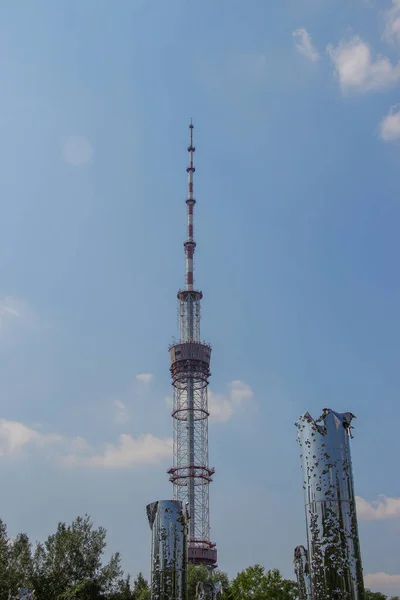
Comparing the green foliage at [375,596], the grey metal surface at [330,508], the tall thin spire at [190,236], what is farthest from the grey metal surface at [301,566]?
the tall thin spire at [190,236]

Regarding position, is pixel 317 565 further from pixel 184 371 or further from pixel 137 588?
pixel 184 371

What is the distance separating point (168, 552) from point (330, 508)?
406cm

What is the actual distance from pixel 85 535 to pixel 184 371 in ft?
117

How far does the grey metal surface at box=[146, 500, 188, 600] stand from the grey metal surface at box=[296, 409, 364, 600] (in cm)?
337

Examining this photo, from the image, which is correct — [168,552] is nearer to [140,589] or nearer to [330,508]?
[330,508]

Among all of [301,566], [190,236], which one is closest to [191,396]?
[190,236]

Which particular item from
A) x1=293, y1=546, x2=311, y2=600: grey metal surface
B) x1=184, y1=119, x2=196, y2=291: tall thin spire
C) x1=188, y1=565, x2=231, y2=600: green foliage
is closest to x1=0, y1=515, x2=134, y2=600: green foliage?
x1=188, y1=565, x2=231, y2=600: green foliage

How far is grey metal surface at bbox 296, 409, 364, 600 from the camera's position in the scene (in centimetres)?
A: 1006

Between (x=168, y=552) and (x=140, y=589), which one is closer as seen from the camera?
(x=168, y=552)

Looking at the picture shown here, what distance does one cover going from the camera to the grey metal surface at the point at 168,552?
1266 centimetres

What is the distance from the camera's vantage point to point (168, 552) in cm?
1280

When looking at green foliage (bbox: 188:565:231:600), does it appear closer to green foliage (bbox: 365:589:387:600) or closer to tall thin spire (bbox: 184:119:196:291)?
green foliage (bbox: 365:589:387:600)

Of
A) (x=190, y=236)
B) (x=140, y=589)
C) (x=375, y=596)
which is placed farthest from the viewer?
(x=190, y=236)

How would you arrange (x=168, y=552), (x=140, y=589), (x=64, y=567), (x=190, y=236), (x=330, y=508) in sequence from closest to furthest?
(x=330, y=508), (x=168, y=552), (x=64, y=567), (x=140, y=589), (x=190, y=236)
